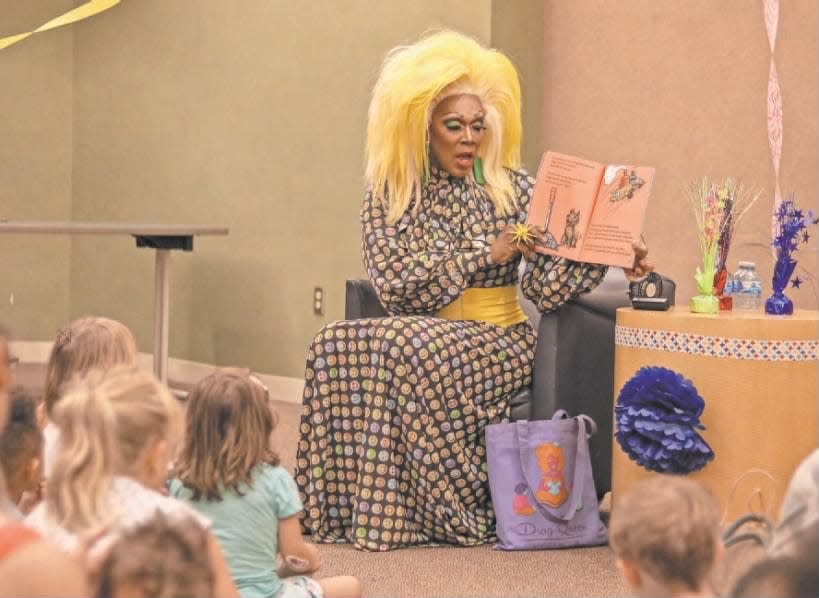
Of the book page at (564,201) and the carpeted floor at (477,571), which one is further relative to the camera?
the book page at (564,201)

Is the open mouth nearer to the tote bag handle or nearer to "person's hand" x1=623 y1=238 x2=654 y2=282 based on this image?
"person's hand" x1=623 y1=238 x2=654 y2=282

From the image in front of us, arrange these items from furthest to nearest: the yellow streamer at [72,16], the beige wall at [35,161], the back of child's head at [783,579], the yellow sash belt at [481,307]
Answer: the beige wall at [35,161], the yellow streamer at [72,16], the yellow sash belt at [481,307], the back of child's head at [783,579]

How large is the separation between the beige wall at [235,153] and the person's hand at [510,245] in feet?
5.51

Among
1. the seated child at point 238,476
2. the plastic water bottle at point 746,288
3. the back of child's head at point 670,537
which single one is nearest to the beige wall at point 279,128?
the plastic water bottle at point 746,288

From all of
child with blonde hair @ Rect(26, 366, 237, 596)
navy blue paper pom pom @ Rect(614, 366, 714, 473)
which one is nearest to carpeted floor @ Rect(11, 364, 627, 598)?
navy blue paper pom pom @ Rect(614, 366, 714, 473)

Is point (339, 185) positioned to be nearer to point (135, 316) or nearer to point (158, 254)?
point (158, 254)

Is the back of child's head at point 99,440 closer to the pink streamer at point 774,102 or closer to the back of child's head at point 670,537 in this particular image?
the back of child's head at point 670,537

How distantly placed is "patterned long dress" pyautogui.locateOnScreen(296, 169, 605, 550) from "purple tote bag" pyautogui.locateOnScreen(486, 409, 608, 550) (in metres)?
0.10

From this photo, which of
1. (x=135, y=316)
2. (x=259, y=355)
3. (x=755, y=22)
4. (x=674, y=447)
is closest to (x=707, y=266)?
(x=674, y=447)

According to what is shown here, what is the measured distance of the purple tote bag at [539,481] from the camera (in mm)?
3684

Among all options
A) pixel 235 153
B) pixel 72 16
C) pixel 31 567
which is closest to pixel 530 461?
pixel 31 567

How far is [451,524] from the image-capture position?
3.71 m

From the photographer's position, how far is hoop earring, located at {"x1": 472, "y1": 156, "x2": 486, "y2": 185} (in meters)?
4.03

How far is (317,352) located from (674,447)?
101cm
